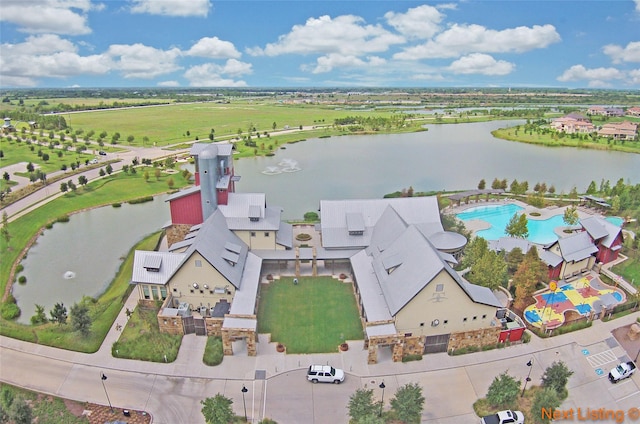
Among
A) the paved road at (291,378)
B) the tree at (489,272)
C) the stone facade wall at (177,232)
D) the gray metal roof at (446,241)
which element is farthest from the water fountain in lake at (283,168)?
the paved road at (291,378)

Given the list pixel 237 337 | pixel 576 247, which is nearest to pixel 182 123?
pixel 237 337

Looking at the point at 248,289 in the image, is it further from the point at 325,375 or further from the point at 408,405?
the point at 408,405

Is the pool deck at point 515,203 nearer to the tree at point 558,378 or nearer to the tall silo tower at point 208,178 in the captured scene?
the tree at point 558,378

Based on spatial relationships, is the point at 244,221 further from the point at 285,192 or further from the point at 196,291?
the point at 285,192

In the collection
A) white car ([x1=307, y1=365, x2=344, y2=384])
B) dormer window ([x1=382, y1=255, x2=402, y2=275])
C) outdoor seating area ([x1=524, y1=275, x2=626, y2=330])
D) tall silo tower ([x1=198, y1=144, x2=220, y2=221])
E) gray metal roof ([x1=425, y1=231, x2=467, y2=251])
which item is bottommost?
white car ([x1=307, y1=365, x2=344, y2=384])

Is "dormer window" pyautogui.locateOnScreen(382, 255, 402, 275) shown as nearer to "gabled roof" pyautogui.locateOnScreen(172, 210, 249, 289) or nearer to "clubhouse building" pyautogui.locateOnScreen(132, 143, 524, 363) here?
"clubhouse building" pyautogui.locateOnScreen(132, 143, 524, 363)

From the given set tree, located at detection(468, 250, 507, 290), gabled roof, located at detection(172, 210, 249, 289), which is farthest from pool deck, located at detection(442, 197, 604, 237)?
gabled roof, located at detection(172, 210, 249, 289)
